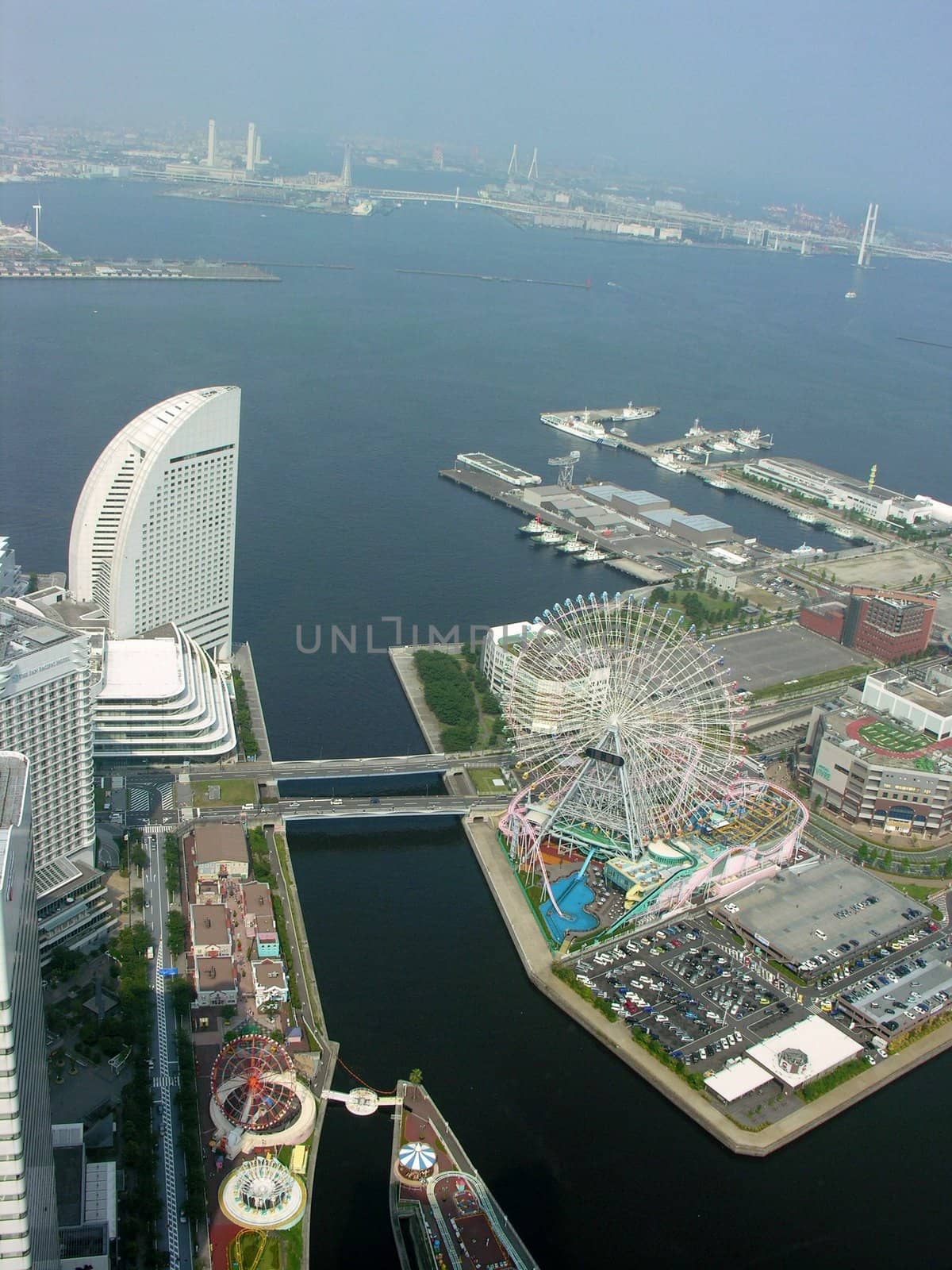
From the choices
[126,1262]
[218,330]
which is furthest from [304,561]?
[218,330]

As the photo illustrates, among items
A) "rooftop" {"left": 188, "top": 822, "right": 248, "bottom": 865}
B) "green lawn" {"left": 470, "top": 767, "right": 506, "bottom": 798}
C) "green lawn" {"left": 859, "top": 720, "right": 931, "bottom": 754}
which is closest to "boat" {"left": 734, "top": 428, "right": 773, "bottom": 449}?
"green lawn" {"left": 859, "top": 720, "right": 931, "bottom": 754}

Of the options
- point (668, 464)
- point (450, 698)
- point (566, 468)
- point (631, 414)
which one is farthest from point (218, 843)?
point (631, 414)

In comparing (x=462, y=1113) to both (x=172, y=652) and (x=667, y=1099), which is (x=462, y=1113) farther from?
(x=172, y=652)

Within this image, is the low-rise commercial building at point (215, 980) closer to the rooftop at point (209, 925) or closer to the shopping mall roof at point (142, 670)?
the rooftop at point (209, 925)

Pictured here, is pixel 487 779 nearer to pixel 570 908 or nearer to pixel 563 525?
pixel 570 908

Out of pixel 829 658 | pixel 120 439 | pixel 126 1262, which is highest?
pixel 120 439

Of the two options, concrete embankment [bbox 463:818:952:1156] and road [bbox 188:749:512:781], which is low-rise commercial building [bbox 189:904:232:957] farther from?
concrete embankment [bbox 463:818:952:1156]

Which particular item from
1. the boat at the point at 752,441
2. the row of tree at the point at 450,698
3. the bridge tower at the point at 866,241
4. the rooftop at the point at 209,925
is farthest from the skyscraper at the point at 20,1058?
the bridge tower at the point at 866,241
